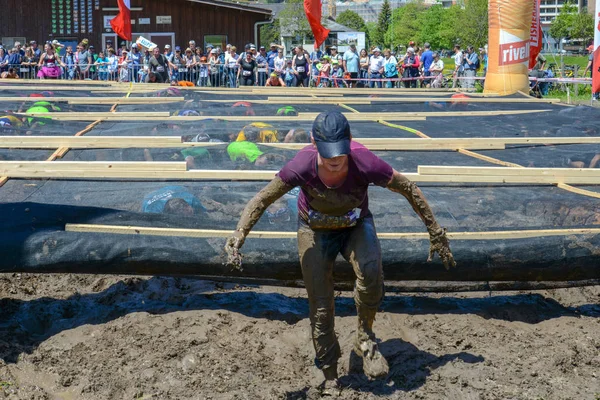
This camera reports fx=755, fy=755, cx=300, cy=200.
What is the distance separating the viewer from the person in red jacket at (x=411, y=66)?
21.5 metres

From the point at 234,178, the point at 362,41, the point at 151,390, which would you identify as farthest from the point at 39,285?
the point at 362,41

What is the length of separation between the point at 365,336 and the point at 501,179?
3050 mm

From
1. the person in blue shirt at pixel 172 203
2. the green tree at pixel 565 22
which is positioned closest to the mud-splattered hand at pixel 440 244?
the person in blue shirt at pixel 172 203

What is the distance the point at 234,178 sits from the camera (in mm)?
7203

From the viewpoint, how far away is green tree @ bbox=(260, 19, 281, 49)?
5509 centimetres

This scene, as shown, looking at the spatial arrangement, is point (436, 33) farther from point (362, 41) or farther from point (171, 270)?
point (171, 270)

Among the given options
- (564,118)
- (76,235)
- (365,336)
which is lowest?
(365,336)

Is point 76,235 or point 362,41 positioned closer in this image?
point 76,235

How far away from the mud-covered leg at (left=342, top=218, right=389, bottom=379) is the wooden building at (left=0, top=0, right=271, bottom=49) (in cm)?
2990

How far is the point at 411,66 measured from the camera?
2164cm

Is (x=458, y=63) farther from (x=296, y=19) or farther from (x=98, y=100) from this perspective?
(x=296, y=19)

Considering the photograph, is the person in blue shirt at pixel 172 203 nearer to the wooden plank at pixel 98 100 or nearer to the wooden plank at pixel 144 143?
the wooden plank at pixel 144 143

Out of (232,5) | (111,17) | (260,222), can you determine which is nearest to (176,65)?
(232,5)

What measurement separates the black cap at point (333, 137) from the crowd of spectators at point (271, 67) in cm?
1625
